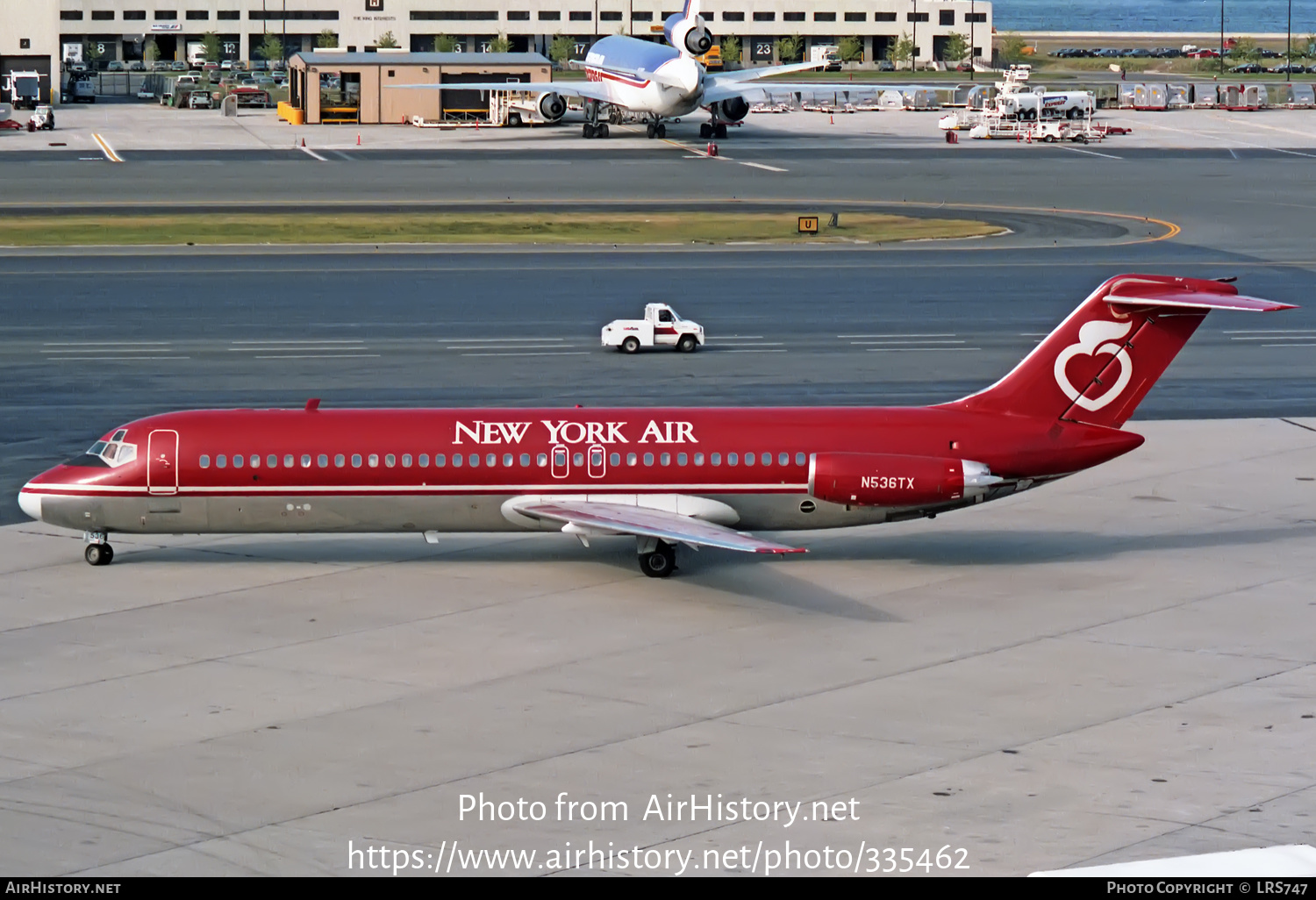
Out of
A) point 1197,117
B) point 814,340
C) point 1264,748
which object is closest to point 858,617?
point 1264,748

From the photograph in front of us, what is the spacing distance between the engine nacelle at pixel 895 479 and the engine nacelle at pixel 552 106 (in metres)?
108

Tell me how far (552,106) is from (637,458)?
10816cm

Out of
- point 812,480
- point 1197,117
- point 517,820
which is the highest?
point 1197,117

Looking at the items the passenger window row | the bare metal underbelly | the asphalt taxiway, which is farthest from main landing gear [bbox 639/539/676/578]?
the passenger window row

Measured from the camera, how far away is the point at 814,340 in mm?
60312

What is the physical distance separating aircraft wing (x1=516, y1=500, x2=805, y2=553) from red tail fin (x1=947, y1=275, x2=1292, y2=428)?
229 inches

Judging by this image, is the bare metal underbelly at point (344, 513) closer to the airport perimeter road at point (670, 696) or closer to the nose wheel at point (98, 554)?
the nose wheel at point (98, 554)

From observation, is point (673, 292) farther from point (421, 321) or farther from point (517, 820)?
point (517, 820)

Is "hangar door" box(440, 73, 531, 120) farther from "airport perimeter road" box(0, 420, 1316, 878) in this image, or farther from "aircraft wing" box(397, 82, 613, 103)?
"airport perimeter road" box(0, 420, 1316, 878)

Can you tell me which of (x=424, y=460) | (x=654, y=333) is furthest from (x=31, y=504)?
(x=654, y=333)

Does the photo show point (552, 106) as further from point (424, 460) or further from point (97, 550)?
point (424, 460)

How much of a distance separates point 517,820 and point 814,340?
40.1 meters

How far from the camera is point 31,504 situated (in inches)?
1363

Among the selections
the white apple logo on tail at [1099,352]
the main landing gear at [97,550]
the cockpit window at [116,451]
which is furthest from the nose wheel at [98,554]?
the white apple logo on tail at [1099,352]
